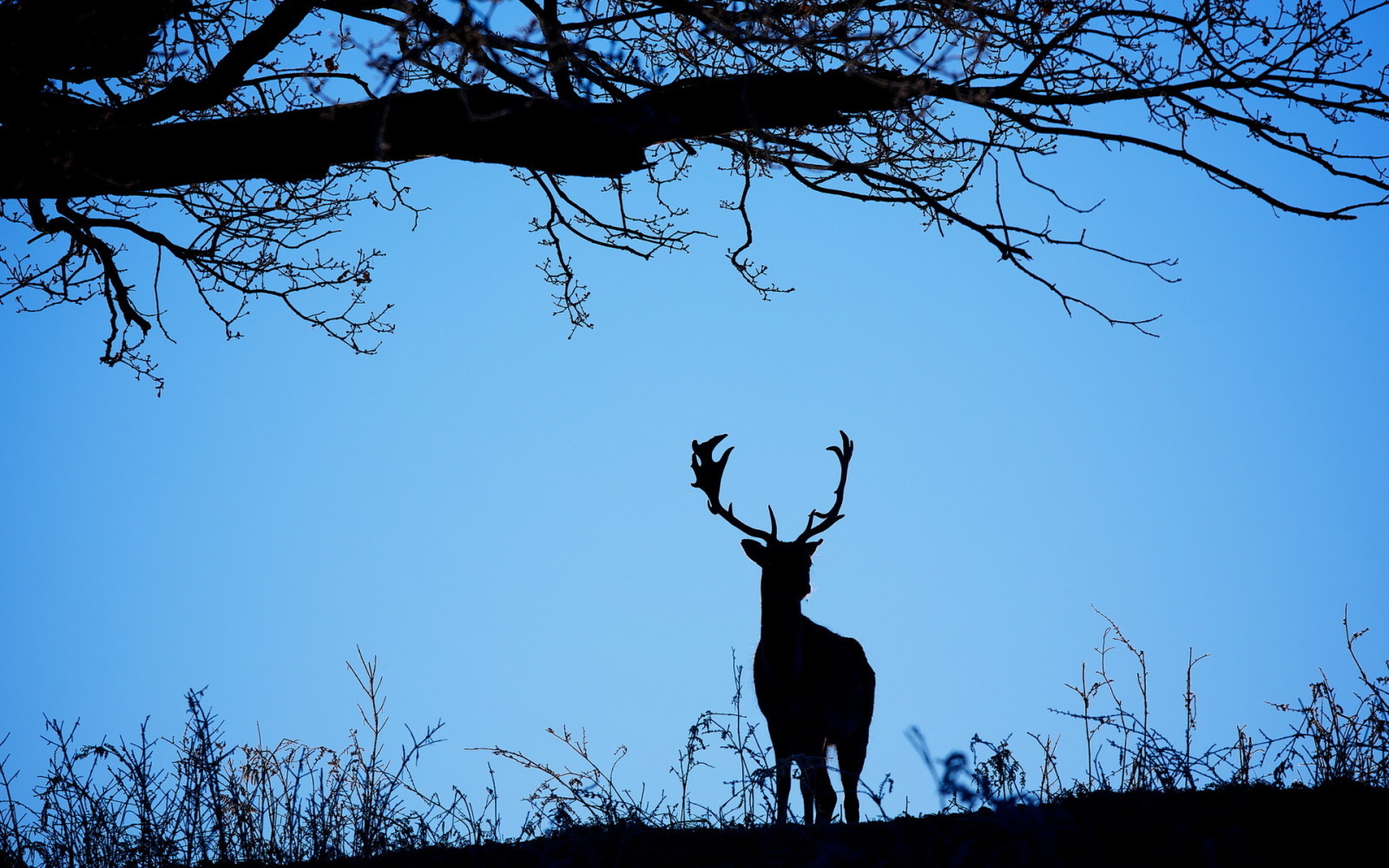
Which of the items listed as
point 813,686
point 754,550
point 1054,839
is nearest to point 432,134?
point 1054,839

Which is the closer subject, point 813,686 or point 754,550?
point 813,686

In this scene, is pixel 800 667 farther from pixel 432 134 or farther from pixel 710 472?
pixel 432 134

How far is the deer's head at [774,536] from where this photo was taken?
28.2 ft

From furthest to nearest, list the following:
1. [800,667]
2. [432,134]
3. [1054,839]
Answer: [800,667]
[432,134]
[1054,839]

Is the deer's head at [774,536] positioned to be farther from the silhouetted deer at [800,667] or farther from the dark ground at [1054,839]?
the dark ground at [1054,839]

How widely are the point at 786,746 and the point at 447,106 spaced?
194 inches

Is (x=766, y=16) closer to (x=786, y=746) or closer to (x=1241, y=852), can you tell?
(x=1241, y=852)

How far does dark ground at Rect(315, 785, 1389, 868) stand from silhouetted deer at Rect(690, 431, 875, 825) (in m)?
3.89

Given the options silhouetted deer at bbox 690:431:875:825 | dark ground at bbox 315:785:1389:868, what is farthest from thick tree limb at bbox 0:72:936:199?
silhouetted deer at bbox 690:431:875:825

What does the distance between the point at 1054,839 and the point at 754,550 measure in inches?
224

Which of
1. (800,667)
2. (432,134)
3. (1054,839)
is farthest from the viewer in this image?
(800,667)

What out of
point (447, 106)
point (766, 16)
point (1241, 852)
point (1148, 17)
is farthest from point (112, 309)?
point (1241, 852)

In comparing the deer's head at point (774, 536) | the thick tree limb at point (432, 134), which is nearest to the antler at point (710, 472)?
the deer's head at point (774, 536)

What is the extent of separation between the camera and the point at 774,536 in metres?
8.96
